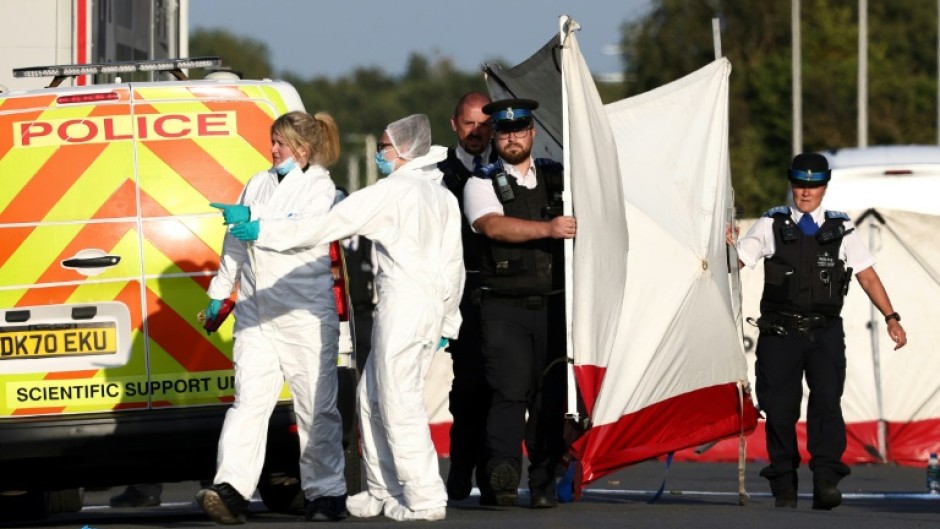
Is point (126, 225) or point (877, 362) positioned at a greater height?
point (126, 225)

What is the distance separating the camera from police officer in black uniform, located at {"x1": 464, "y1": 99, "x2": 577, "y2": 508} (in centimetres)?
1103

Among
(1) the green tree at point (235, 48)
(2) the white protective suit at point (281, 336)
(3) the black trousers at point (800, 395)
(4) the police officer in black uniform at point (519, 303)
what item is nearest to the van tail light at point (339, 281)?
(2) the white protective suit at point (281, 336)

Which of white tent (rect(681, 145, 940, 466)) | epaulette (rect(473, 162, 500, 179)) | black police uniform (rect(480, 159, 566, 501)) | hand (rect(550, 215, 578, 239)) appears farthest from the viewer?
white tent (rect(681, 145, 940, 466))

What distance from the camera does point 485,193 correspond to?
1116 centimetres

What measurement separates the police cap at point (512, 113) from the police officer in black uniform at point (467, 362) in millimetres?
478

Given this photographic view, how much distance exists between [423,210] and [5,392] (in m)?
2.04

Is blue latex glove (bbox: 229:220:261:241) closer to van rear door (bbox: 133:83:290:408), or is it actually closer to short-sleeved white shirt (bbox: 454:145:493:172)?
van rear door (bbox: 133:83:290:408)

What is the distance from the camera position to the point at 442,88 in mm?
135500

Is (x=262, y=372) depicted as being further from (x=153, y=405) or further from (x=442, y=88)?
(x=442, y=88)

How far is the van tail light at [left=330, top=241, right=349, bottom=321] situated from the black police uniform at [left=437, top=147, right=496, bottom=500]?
0.88 m

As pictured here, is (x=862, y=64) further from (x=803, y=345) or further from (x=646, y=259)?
(x=646, y=259)

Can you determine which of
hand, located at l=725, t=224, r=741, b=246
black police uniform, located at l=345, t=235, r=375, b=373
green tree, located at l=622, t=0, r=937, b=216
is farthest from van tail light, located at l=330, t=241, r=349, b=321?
green tree, located at l=622, t=0, r=937, b=216

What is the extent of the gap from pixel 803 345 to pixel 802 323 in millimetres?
115

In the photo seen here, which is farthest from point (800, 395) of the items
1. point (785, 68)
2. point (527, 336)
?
point (785, 68)
